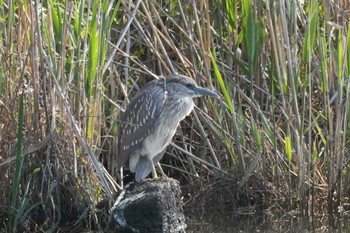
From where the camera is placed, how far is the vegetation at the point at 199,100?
5.75 metres

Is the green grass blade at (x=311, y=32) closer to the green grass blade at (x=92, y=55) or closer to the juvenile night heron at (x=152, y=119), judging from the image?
the juvenile night heron at (x=152, y=119)

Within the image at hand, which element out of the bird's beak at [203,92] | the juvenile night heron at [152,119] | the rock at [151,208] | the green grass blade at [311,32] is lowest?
the rock at [151,208]

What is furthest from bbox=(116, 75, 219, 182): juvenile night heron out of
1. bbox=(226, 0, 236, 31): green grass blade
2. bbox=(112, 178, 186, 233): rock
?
bbox=(226, 0, 236, 31): green grass blade

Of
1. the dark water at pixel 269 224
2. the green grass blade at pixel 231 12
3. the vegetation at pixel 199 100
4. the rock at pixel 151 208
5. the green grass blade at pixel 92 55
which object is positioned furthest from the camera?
the green grass blade at pixel 231 12

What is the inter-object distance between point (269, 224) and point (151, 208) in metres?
0.90

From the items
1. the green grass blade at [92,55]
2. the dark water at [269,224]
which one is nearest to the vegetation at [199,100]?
the green grass blade at [92,55]

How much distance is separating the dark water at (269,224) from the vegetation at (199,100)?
0.44 feet

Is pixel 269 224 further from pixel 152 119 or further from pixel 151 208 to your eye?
pixel 152 119

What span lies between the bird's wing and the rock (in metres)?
0.29

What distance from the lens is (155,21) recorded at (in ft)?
22.8

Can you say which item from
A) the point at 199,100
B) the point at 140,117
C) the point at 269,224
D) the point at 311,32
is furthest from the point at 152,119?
the point at 311,32

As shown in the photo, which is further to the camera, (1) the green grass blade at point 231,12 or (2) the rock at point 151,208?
(1) the green grass blade at point 231,12

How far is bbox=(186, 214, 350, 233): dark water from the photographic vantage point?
6.12 m

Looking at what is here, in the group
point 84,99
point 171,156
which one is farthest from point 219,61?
point 84,99
